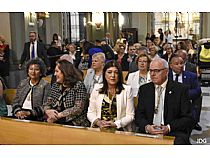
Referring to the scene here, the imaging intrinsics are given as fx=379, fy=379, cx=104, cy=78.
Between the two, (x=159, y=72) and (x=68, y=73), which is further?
(x=68, y=73)

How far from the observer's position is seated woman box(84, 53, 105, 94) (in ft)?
7.09

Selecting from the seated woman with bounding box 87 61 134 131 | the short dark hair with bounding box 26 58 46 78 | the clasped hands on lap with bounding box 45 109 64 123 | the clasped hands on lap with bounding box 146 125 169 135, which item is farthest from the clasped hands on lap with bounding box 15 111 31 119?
the clasped hands on lap with bounding box 146 125 169 135

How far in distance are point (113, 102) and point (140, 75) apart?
15.8 inches

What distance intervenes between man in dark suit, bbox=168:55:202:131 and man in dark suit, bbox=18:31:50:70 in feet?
2.39

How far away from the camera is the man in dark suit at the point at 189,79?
6.96 feet

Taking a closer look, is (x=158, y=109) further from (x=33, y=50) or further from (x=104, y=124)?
(x=33, y=50)

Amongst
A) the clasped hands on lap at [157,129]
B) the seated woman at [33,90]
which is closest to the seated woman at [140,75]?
the clasped hands on lap at [157,129]

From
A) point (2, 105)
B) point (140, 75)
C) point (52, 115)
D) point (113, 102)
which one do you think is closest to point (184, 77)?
point (140, 75)

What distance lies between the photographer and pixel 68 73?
209cm

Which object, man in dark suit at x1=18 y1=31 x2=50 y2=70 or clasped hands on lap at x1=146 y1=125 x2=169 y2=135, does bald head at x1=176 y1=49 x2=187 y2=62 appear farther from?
man in dark suit at x1=18 y1=31 x2=50 y2=70

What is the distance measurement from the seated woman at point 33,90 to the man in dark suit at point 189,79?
730 mm
